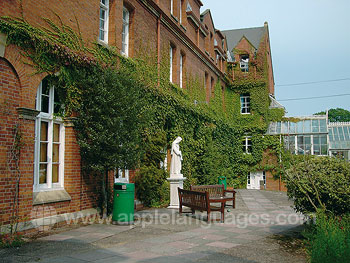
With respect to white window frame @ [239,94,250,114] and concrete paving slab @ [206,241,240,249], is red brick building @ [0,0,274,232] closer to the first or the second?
concrete paving slab @ [206,241,240,249]

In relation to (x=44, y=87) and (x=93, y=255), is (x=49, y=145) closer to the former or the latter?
(x=44, y=87)

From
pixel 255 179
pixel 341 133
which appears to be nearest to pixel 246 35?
pixel 341 133

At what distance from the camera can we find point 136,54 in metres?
13.9

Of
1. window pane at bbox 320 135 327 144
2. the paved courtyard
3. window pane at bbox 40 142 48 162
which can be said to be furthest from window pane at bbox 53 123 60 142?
window pane at bbox 320 135 327 144

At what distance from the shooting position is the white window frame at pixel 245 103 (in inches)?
1248

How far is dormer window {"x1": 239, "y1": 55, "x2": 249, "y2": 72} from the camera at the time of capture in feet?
106

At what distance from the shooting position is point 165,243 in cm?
716

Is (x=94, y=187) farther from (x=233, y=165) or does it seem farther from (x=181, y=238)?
(x=233, y=165)

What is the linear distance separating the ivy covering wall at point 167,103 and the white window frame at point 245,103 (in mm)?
636

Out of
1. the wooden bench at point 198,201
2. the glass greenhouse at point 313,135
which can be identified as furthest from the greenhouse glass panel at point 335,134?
the wooden bench at point 198,201

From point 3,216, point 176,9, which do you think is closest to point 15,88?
point 3,216

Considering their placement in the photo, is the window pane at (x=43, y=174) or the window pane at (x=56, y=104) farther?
the window pane at (x=56, y=104)

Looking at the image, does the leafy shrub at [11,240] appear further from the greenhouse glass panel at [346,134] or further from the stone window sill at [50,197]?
the greenhouse glass panel at [346,134]

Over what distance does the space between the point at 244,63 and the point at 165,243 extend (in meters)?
27.9
